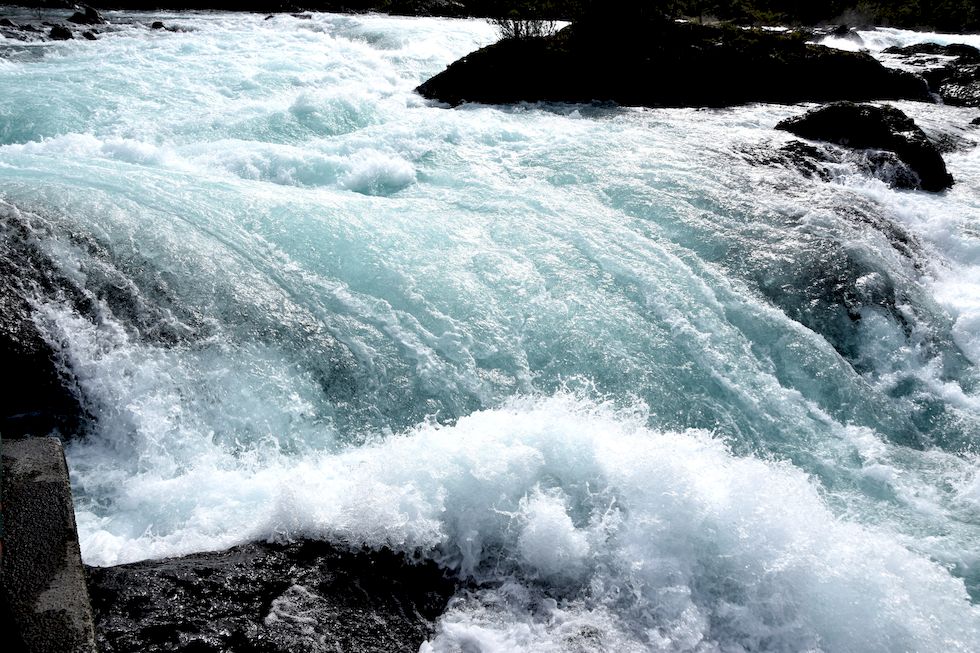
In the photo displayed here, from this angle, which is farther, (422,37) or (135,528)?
(422,37)

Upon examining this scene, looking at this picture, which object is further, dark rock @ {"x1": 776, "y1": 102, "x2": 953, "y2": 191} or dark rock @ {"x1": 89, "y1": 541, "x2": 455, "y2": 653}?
dark rock @ {"x1": 776, "y1": 102, "x2": 953, "y2": 191}

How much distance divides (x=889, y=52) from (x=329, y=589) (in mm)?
22687

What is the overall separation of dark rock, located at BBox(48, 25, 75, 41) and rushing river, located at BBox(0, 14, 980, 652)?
785 centimetres

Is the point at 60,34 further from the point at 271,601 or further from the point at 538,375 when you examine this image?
the point at 271,601

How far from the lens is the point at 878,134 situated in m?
9.20

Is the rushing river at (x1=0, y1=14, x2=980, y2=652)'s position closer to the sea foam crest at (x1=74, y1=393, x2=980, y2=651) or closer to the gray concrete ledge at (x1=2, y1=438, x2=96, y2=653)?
the sea foam crest at (x1=74, y1=393, x2=980, y2=651)

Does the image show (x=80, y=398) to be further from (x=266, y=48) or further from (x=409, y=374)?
(x=266, y=48)

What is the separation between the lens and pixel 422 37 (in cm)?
1891

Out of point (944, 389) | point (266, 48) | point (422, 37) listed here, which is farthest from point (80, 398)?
point (422, 37)

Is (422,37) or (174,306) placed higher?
(422,37)

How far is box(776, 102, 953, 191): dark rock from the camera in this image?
341 inches

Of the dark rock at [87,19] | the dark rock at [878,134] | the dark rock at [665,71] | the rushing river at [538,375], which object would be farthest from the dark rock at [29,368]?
the dark rock at [87,19]

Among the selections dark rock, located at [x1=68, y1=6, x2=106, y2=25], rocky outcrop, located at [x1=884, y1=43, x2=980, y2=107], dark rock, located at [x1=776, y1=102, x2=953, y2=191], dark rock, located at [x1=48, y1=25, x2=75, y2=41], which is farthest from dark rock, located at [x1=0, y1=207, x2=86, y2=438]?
dark rock, located at [x1=68, y1=6, x2=106, y2=25]

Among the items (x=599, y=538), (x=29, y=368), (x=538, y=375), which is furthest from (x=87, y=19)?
(x=599, y=538)
